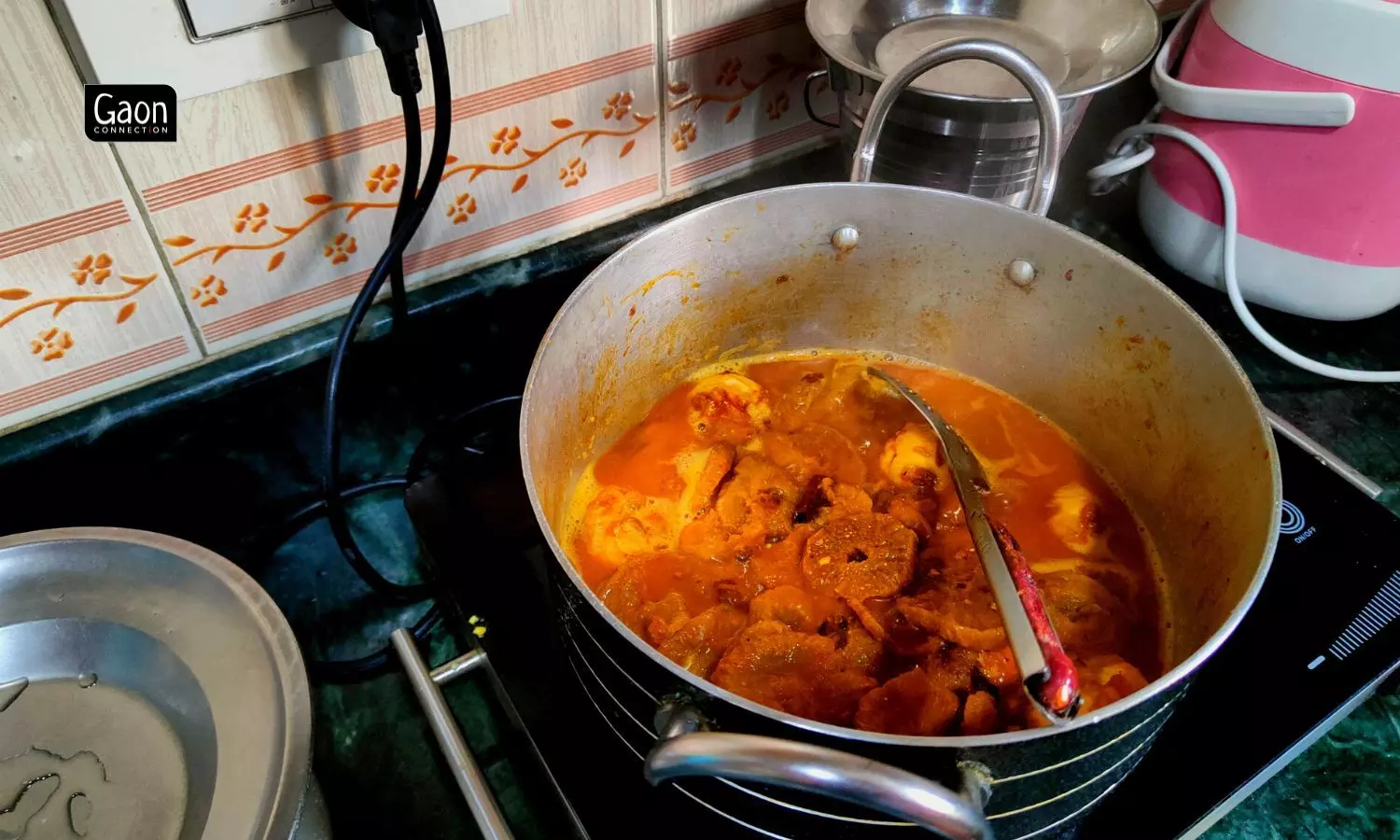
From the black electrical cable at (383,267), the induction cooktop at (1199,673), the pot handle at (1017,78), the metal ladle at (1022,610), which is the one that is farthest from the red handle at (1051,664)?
the black electrical cable at (383,267)

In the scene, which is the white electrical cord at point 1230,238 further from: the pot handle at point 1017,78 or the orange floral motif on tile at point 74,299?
the orange floral motif on tile at point 74,299

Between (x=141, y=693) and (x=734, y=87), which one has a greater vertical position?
(x=734, y=87)

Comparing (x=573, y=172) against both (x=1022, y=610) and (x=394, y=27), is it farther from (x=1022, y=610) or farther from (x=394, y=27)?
(x=1022, y=610)

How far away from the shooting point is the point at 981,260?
2.43 ft

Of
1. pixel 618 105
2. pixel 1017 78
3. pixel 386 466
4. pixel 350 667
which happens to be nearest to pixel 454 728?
pixel 350 667

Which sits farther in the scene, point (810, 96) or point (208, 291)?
point (810, 96)

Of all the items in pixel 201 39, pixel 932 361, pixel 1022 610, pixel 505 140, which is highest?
pixel 201 39

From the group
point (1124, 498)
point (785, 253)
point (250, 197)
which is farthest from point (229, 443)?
point (1124, 498)

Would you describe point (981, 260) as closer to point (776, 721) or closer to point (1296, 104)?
point (1296, 104)

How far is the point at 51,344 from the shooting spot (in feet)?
2.02

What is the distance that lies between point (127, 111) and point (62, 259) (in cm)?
11

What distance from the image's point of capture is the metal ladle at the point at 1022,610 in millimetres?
438

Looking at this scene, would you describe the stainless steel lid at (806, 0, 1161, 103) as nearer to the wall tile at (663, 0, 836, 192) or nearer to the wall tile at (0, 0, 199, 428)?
the wall tile at (663, 0, 836, 192)

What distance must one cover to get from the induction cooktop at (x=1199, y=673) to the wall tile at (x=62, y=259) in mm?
215
